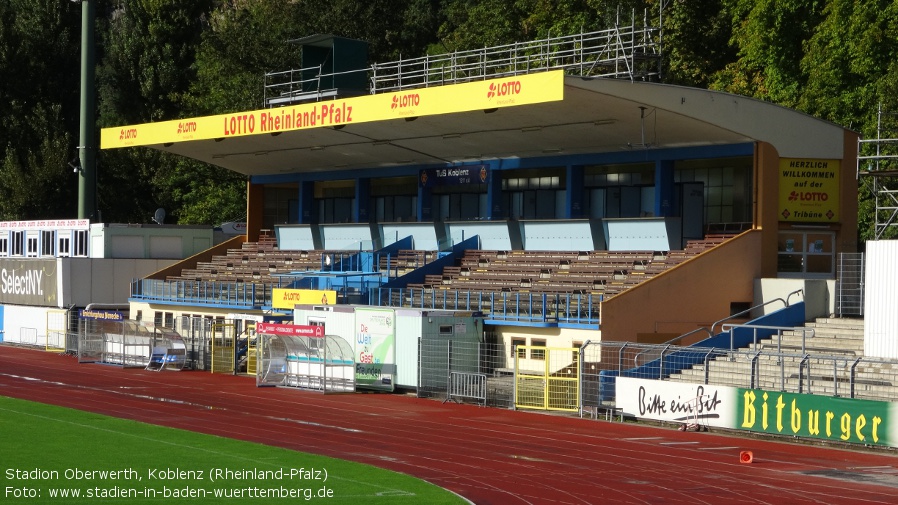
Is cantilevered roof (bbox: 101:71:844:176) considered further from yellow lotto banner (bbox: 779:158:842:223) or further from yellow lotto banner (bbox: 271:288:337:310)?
yellow lotto banner (bbox: 271:288:337:310)

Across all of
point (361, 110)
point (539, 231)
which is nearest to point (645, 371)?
point (539, 231)

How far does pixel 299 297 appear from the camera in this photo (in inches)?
1603

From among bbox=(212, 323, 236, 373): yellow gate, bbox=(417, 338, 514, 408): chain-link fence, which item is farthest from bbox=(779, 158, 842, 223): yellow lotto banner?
bbox=(212, 323, 236, 373): yellow gate

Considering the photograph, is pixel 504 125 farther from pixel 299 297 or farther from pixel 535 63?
pixel 535 63

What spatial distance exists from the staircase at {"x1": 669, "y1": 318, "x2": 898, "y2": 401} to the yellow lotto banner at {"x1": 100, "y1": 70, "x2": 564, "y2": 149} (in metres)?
9.02

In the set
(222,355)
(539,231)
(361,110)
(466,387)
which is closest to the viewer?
(466,387)

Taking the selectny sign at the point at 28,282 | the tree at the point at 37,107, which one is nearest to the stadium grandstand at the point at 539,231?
the selectny sign at the point at 28,282

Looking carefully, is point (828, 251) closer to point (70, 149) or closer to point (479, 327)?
point (479, 327)

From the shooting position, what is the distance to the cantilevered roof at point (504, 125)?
1356 inches

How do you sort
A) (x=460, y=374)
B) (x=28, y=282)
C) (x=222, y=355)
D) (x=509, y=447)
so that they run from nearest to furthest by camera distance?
(x=509, y=447) → (x=460, y=374) → (x=222, y=355) → (x=28, y=282)

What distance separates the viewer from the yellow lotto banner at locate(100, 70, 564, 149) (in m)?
34.7

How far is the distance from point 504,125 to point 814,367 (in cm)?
1557

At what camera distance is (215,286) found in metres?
47.2

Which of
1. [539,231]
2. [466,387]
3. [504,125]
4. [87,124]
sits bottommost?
[466,387]
